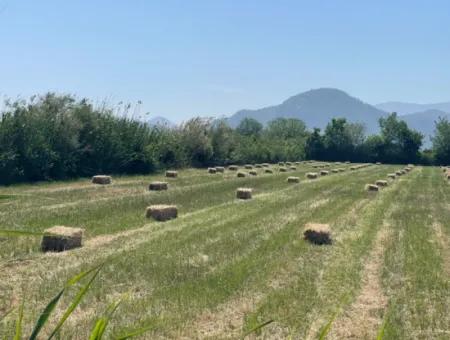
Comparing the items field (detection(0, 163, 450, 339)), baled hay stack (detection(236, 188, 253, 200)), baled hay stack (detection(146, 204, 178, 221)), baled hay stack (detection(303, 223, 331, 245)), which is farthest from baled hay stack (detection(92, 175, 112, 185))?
baled hay stack (detection(303, 223, 331, 245))

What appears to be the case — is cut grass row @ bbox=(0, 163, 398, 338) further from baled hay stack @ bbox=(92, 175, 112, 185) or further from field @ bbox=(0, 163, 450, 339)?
baled hay stack @ bbox=(92, 175, 112, 185)

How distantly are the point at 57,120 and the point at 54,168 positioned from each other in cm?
308

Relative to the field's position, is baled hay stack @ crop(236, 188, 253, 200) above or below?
above

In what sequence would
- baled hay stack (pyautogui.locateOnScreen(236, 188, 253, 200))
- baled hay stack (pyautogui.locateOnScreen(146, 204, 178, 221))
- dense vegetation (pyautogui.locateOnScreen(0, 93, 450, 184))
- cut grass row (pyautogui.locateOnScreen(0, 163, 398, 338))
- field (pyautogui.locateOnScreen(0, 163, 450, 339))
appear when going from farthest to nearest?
1. dense vegetation (pyautogui.locateOnScreen(0, 93, 450, 184))
2. baled hay stack (pyautogui.locateOnScreen(236, 188, 253, 200))
3. baled hay stack (pyautogui.locateOnScreen(146, 204, 178, 221))
4. cut grass row (pyautogui.locateOnScreen(0, 163, 398, 338))
5. field (pyautogui.locateOnScreen(0, 163, 450, 339))

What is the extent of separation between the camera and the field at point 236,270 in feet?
23.7

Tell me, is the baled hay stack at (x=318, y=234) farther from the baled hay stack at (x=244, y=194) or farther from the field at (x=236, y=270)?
the baled hay stack at (x=244, y=194)

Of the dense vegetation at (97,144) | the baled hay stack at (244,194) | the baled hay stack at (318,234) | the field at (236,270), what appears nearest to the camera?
the field at (236,270)

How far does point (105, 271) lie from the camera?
962 cm

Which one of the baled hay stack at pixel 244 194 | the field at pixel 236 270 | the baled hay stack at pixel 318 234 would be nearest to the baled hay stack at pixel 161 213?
the field at pixel 236 270

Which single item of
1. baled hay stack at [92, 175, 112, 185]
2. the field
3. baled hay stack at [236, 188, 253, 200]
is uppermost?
baled hay stack at [92, 175, 112, 185]

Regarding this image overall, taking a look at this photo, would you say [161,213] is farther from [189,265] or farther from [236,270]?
[236,270]

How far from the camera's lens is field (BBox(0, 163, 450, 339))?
721 centimetres

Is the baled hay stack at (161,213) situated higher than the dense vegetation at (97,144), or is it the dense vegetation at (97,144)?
the dense vegetation at (97,144)

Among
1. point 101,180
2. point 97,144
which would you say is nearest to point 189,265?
point 101,180
